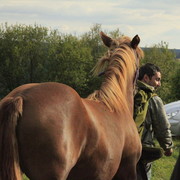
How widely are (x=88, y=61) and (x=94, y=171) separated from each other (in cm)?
4129

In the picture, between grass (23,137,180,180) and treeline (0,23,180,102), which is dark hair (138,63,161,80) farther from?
treeline (0,23,180,102)

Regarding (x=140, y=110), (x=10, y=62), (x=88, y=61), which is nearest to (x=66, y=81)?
Result: (x=88, y=61)

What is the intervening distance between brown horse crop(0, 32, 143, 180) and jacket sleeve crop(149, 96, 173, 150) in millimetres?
505

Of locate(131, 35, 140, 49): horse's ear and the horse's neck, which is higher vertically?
locate(131, 35, 140, 49): horse's ear

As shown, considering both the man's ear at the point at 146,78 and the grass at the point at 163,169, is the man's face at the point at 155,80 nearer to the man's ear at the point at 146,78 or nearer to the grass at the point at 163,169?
the man's ear at the point at 146,78

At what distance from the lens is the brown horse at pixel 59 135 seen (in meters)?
2.85

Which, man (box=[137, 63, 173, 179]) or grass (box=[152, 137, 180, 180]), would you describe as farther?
grass (box=[152, 137, 180, 180])

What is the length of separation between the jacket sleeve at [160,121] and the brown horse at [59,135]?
505 mm

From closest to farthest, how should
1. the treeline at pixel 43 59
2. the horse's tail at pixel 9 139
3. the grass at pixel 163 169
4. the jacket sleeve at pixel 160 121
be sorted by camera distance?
1. the horse's tail at pixel 9 139
2. the jacket sleeve at pixel 160 121
3. the grass at pixel 163 169
4. the treeline at pixel 43 59

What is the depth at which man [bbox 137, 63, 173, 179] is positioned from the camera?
4.09 metres

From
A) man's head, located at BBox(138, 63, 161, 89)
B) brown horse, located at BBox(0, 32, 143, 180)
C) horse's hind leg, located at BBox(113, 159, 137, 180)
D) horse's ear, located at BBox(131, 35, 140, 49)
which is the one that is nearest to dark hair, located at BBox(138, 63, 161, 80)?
man's head, located at BBox(138, 63, 161, 89)

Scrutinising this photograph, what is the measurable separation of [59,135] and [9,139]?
0.37m

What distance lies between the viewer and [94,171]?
3283 mm

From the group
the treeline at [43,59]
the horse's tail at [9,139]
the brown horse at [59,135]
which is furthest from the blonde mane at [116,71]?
the treeline at [43,59]
